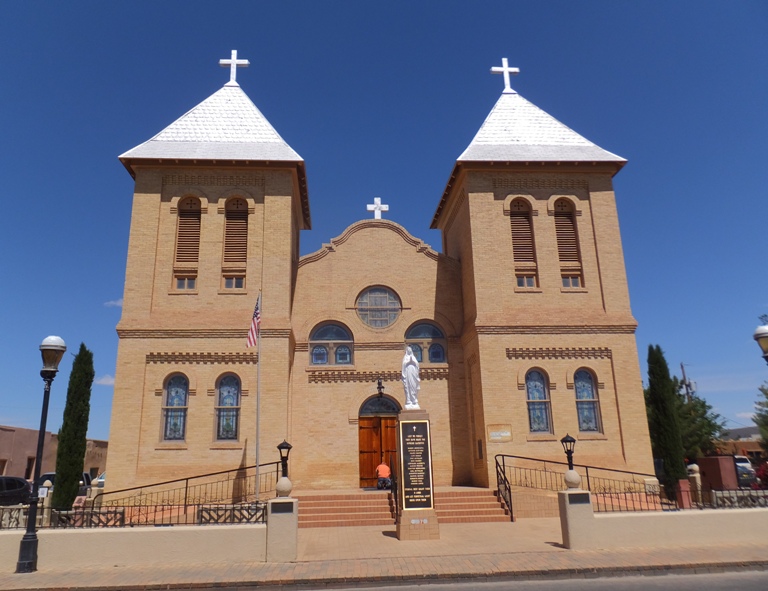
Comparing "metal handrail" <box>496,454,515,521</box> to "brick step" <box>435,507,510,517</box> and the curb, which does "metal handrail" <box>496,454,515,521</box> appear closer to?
"brick step" <box>435,507,510,517</box>

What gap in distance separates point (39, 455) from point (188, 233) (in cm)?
983

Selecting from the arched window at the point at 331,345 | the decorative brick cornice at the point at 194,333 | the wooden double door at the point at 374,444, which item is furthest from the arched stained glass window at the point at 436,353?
the decorative brick cornice at the point at 194,333

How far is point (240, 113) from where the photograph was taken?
827 inches

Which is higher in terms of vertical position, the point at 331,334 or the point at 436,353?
the point at 331,334

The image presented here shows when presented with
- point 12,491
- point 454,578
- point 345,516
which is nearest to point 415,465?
point 345,516

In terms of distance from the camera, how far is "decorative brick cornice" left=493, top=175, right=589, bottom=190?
773 inches

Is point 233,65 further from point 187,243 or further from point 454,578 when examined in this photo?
point 454,578

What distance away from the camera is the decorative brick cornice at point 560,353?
58.9ft

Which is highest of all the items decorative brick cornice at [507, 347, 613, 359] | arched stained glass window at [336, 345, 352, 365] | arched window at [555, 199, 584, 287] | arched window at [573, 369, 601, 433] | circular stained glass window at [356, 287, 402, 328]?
arched window at [555, 199, 584, 287]

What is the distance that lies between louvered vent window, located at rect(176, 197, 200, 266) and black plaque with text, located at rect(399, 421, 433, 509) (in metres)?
9.56

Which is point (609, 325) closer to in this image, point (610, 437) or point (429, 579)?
point (610, 437)

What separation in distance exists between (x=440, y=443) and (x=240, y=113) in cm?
1378

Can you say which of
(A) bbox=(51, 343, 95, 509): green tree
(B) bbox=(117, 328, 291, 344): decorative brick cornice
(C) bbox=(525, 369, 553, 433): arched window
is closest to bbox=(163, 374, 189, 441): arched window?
(B) bbox=(117, 328, 291, 344): decorative brick cornice

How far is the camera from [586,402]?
17.9 meters
